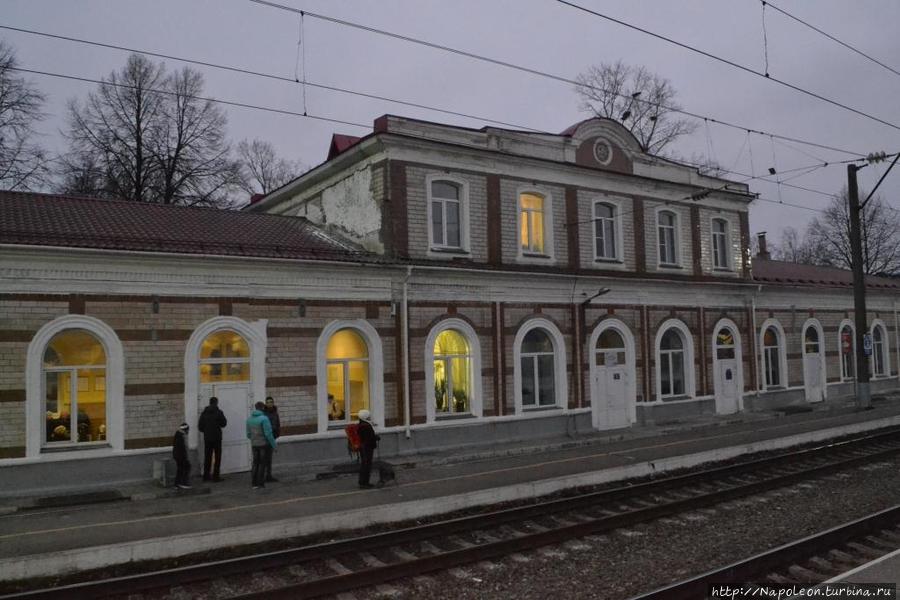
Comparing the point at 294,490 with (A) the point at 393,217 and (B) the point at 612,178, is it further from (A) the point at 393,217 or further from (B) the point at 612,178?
(B) the point at 612,178

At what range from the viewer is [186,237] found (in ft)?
50.8

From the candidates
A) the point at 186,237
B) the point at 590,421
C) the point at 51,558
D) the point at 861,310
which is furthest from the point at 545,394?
the point at 51,558

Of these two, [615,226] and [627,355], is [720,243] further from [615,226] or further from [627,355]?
[627,355]

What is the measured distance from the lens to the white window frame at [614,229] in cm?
2145

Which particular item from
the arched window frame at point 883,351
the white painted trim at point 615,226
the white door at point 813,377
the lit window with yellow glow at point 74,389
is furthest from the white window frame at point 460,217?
the arched window frame at point 883,351

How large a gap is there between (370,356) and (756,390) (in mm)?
16110

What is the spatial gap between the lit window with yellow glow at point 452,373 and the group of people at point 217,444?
5.03 m

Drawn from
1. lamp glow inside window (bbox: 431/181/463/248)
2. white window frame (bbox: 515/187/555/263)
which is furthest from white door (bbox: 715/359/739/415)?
lamp glow inside window (bbox: 431/181/463/248)

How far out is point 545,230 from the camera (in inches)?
Result: 810

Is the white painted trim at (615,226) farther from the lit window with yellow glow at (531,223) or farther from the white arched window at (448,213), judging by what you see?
the white arched window at (448,213)

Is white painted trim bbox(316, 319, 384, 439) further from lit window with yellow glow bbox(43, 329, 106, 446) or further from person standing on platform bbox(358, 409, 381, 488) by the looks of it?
lit window with yellow glow bbox(43, 329, 106, 446)

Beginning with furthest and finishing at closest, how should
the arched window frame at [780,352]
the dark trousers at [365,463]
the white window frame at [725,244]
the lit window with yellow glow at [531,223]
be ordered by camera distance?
1. the arched window frame at [780,352]
2. the white window frame at [725,244]
3. the lit window with yellow glow at [531,223]
4. the dark trousers at [365,463]

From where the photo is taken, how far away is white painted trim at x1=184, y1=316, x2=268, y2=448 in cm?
1462

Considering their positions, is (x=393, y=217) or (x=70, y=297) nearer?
(x=70, y=297)
